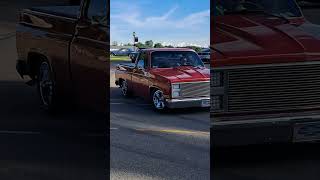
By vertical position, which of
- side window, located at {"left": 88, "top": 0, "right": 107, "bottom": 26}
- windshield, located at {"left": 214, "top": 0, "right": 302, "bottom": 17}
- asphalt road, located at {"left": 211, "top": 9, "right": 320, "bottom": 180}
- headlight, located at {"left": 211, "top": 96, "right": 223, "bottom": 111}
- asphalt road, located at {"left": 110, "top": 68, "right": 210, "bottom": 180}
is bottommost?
asphalt road, located at {"left": 211, "top": 9, "right": 320, "bottom": 180}

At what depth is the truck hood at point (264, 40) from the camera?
3.20 metres

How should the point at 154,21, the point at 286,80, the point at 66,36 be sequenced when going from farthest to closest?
the point at 286,80, the point at 66,36, the point at 154,21

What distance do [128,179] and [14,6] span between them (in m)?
1.32

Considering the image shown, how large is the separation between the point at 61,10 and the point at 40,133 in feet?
2.77

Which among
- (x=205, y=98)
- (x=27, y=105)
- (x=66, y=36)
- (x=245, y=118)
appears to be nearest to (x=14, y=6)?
(x=66, y=36)

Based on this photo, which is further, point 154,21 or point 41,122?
point 41,122

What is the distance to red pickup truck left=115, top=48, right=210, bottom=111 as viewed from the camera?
9.51 ft

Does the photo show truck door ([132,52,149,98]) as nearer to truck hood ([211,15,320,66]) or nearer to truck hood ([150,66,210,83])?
truck hood ([150,66,210,83])

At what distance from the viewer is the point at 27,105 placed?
330 cm

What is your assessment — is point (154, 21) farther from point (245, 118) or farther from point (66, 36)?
point (245, 118)

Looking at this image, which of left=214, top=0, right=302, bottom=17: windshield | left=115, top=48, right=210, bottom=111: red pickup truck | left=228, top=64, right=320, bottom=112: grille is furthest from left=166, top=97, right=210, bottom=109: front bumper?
left=214, top=0, right=302, bottom=17: windshield

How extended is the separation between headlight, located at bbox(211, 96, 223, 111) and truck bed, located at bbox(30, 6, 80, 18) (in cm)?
104

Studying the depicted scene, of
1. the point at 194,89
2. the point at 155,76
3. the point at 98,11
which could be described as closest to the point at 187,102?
the point at 194,89

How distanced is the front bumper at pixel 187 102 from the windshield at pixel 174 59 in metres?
0.20
